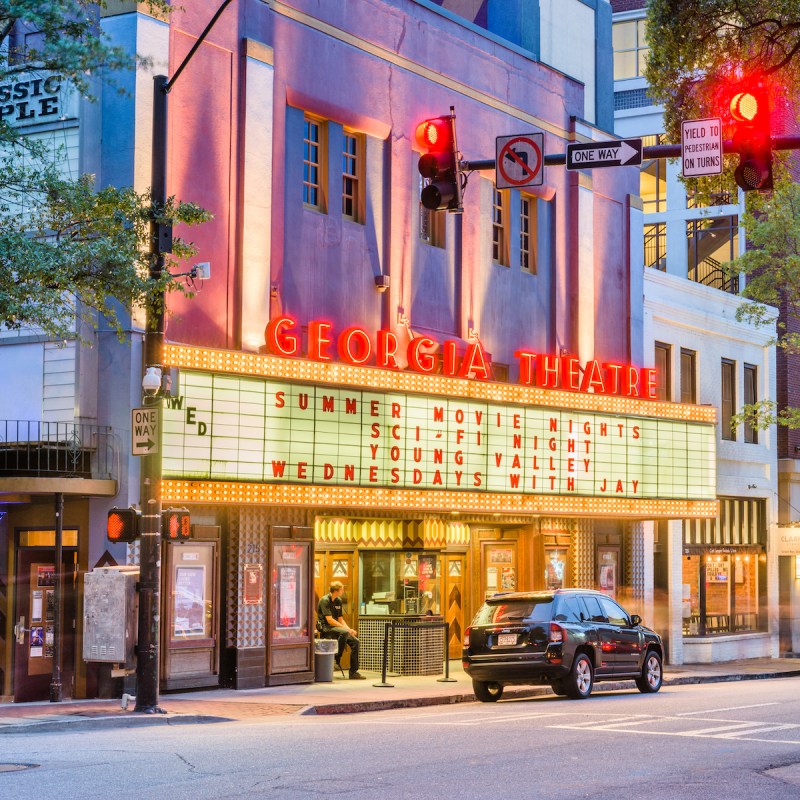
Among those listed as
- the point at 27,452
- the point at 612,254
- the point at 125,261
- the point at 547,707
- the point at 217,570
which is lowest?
the point at 547,707

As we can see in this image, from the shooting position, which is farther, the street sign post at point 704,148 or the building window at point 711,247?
the building window at point 711,247

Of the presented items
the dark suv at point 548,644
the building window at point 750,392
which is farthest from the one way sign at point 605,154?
the building window at point 750,392

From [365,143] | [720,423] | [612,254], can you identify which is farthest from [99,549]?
[720,423]

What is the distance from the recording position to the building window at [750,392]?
37.8 meters

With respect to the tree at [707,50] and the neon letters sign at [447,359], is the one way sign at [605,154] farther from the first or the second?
the neon letters sign at [447,359]

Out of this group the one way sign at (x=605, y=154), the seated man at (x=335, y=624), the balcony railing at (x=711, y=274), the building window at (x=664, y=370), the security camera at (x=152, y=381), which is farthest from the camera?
the balcony railing at (x=711, y=274)

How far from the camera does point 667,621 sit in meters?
33.4

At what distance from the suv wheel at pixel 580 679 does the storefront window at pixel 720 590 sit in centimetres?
1310

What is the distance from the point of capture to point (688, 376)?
116ft

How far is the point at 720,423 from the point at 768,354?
12.0 feet

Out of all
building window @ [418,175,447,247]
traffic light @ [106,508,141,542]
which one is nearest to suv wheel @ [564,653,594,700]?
traffic light @ [106,508,141,542]

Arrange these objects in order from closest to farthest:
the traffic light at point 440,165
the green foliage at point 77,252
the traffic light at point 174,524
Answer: the traffic light at point 440,165 < the green foliage at point 77,252 < the traffic light at point 174,524

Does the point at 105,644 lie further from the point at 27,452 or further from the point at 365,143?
the point at 365,143

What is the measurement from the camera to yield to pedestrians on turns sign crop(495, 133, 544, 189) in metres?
15.2
